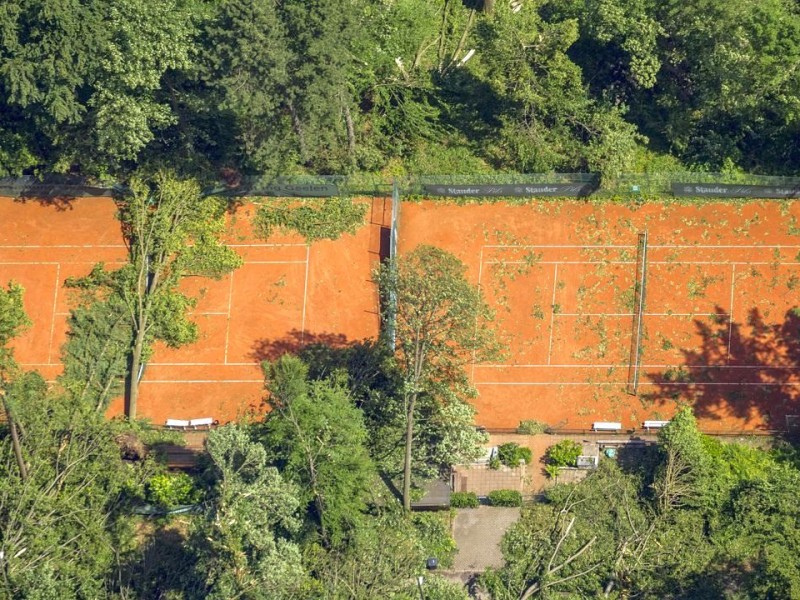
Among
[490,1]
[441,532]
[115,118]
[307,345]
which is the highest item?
[490,1]

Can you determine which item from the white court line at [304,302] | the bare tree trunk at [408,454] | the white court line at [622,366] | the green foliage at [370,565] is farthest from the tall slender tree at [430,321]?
the white court line at [304,302]

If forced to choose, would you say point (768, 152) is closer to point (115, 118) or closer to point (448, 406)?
point (448, 406)

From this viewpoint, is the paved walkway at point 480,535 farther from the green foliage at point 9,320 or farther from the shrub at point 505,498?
the green foliage at point 9,320

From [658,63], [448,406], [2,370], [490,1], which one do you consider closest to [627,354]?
[448,406]

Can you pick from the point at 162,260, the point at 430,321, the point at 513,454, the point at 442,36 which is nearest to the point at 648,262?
the point at 513,454

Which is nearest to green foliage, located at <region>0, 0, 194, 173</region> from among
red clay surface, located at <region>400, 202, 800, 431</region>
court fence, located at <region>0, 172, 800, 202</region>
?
court fence, located at <region>0, 172, 800, 202</region>

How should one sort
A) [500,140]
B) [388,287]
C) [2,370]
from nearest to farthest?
1. [388,287]
2. [2,370]
3. [500,140]

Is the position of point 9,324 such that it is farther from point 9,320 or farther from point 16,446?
point 16,446
